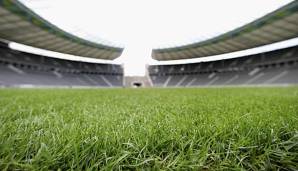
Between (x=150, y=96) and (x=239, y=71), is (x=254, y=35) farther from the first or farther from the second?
(x=150, y=96)

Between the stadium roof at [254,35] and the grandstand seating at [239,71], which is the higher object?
the stadium roof at [254,35]

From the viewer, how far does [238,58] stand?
43.1 meters

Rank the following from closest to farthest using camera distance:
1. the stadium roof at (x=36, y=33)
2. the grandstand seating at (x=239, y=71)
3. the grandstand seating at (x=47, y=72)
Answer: the stadium roof at (x=36, y=33) < the grandstand seating at (x=47, y=72) < the grandstand seating at (x=239, y=71)

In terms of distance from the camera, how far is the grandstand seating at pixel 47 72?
31.9 metres

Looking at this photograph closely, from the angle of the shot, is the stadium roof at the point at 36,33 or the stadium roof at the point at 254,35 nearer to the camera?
the stadium roof at the point at 36,33

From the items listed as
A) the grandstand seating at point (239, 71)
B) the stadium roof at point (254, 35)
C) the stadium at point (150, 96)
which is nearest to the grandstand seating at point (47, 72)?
the stadium at point (150, 96)

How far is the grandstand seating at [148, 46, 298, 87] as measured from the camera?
32.1 meters

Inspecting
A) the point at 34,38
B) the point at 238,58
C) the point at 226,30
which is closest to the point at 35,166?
the point at 226,30

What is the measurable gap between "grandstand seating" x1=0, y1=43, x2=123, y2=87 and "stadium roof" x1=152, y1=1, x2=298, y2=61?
20857 mm

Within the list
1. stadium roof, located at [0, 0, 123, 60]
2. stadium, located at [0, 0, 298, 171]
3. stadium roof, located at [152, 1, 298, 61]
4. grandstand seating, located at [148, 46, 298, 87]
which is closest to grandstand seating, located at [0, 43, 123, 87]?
stadium, located at [0, 0, 298, 171]

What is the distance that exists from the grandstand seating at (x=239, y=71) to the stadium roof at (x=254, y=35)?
4398 mm

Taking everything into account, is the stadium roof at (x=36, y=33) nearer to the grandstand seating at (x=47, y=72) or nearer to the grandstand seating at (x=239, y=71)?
the grandstand seating at (x=47, y=72)

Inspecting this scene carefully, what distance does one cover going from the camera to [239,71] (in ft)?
134

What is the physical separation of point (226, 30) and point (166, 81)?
28.6 metres
